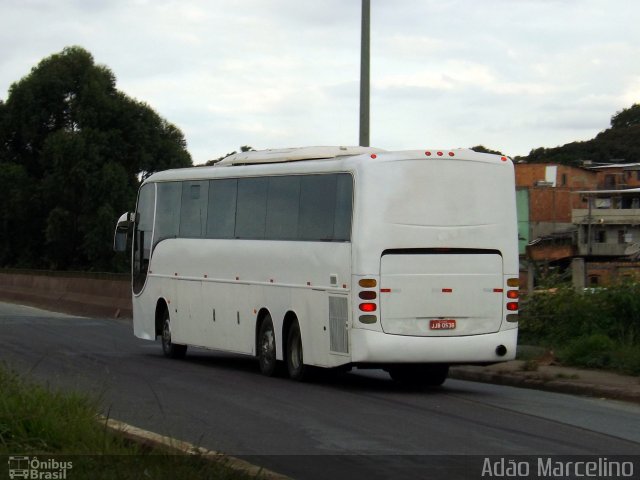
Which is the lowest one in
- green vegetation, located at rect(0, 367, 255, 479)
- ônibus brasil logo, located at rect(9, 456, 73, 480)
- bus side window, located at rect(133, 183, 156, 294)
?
ônibus brasil logo, located at rect(9, 456, 73, 480)

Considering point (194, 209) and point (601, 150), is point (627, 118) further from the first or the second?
point (194, 209)

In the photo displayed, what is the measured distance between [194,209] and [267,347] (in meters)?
3.94

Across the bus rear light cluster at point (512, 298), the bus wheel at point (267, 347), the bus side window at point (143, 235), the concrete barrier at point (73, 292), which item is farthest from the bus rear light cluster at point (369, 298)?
the concrete barrier at point (73, 292)

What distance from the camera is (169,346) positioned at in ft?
81.3

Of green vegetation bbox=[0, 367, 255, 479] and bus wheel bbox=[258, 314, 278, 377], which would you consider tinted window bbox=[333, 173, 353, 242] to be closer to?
bus wheel bbox=[258, 314, 278, 377]

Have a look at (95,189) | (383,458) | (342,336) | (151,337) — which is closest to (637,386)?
(342,336)

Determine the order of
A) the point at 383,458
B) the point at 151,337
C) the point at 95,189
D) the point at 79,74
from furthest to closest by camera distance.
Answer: the point at 79,74
the point at 95,189
the point at 151,337
the point at 383,458

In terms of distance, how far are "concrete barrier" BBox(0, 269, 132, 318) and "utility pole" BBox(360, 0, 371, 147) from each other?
18.7 metres

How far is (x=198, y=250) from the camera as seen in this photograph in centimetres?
2295

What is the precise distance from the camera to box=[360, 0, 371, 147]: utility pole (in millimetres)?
22969

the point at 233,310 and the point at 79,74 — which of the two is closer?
the point at 233,310

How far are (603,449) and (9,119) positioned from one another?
65448mm

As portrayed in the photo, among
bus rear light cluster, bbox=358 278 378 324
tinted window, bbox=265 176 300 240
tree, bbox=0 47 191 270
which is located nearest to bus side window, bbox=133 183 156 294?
tinted window, bbox=265 176 300 240

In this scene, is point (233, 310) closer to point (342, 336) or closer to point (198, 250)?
point (198, 250)
